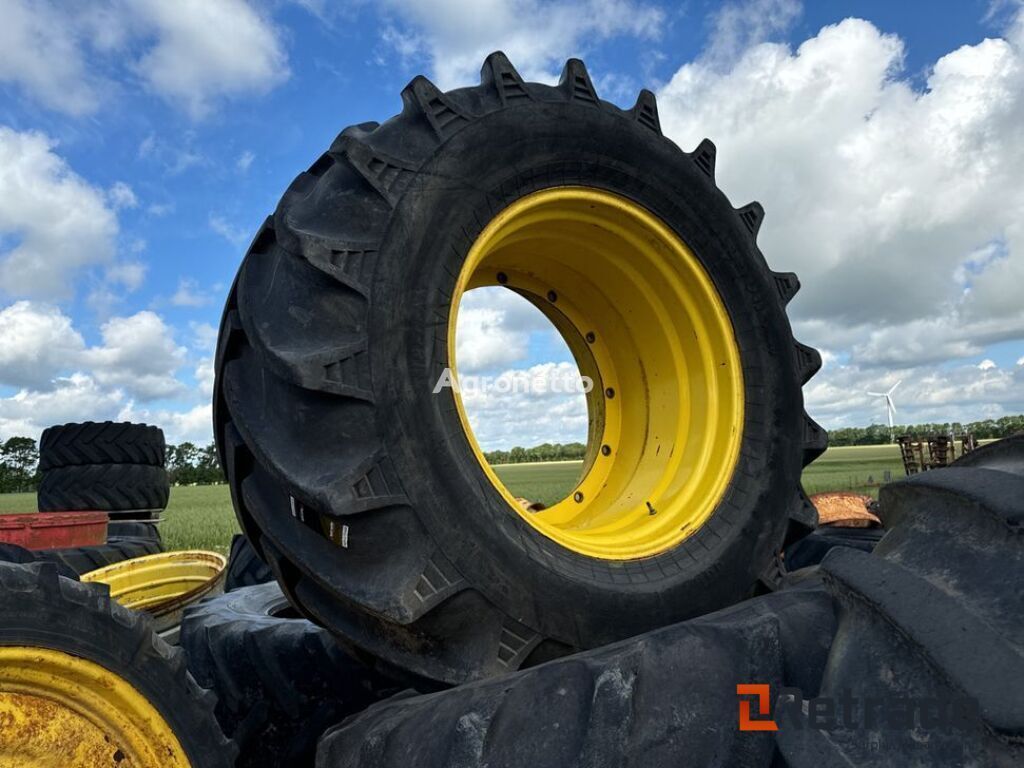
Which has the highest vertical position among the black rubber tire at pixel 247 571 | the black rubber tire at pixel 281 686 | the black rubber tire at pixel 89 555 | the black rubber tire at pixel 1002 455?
the black rubber tire at pixel 1002 455

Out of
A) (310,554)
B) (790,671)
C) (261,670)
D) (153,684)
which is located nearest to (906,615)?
(790,671)

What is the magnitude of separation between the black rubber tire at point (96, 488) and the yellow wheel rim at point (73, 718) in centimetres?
837

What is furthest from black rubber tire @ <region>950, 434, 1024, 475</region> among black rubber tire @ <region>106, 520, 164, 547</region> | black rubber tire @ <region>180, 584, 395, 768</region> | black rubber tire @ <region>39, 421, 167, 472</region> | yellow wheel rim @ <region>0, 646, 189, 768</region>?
black rubber tire @ <region>39, 421, 167, 472</region>

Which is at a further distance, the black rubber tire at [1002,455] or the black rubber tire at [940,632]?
the black rubber tire at [1002,455]

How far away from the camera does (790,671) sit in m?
1.32

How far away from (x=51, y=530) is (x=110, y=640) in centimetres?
517

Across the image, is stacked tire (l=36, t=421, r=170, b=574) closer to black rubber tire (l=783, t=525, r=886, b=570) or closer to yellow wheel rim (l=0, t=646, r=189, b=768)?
black rubber tire (l=783, t=525, r=886, b=570)

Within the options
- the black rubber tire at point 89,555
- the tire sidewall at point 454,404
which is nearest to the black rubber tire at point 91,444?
the black rubber tire at point 89,555

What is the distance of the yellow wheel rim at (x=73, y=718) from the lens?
131 cm

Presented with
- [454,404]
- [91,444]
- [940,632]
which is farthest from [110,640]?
[91,444]

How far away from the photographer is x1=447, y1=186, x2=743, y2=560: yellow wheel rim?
2.27 m

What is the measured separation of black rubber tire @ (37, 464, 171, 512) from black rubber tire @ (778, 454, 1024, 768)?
9.08 metres

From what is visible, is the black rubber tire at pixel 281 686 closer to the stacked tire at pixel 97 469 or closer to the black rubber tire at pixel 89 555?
the black rubber tire at pixel 89 555

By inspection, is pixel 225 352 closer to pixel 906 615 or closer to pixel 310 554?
pixel 310 554
